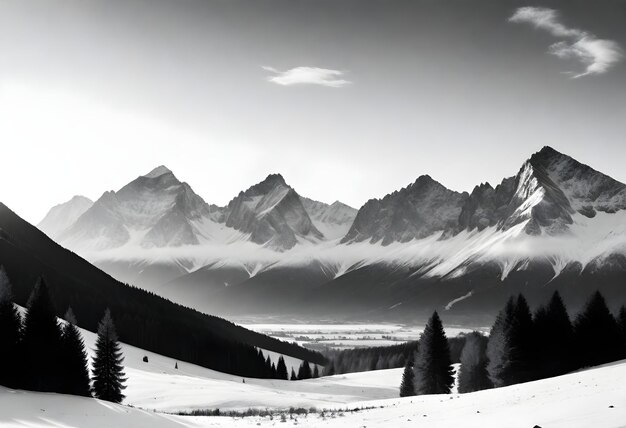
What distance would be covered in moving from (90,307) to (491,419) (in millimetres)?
143252

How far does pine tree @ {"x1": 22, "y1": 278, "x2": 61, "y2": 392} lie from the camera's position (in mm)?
51875

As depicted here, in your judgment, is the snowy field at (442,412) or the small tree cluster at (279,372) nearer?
the snowy field at (442,412)

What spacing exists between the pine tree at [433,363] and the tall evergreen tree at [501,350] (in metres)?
6.41

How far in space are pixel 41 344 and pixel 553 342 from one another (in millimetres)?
50858

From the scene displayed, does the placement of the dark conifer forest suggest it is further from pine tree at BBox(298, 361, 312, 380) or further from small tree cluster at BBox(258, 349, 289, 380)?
pine tree at BBox(298, 361, 312, 380)

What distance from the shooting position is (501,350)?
238 feet

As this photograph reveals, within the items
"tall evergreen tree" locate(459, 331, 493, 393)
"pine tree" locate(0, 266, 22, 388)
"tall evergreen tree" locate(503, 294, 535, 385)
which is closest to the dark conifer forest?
"tall evergreen tree" locate(459, 331, 493, 393)

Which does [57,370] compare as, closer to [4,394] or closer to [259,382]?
[4,394]

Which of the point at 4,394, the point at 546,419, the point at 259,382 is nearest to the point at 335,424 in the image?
the point at 546,419

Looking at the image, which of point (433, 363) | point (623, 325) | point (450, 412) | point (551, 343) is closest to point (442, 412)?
point (450, 412)

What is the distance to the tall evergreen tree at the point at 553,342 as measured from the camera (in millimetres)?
70812

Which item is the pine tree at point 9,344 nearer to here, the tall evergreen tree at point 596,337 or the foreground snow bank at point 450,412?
the foreground snow bank at point 450,412

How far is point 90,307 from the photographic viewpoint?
16400cm

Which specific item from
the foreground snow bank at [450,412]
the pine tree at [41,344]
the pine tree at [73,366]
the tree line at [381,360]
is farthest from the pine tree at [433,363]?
the tree line at [381,360]
